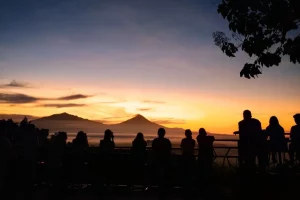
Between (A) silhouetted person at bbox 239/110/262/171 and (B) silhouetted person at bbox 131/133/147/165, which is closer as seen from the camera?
(A) silhouetted person at bbox 239/110/262/171

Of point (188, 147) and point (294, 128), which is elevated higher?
point (294, 128)

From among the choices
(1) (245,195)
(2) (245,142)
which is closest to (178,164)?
(2) (245,142)

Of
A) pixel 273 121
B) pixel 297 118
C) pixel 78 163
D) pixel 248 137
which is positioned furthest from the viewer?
pixel 273 121

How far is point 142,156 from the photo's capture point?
929 centimetres

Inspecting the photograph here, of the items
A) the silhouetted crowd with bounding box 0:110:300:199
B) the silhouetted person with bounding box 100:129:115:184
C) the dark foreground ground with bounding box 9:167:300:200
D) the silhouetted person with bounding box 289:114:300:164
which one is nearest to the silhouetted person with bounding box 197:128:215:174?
the silhouetted crowd with bounding box 0:110:300:199

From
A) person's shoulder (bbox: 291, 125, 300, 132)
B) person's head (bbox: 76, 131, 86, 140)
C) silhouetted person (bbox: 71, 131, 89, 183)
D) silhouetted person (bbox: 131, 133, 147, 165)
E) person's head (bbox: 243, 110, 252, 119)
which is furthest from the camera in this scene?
person's head (bbox: 76, 131, 86, 140)

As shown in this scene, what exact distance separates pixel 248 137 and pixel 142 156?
2870 mm

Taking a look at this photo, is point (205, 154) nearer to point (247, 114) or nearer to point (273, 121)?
point (247, 114)

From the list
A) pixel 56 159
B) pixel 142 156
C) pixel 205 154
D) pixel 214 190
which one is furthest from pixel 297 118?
pixel 56 159

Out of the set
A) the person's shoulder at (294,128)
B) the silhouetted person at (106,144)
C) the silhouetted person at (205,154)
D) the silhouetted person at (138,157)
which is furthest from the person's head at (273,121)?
the silhouetted person at (106,144)

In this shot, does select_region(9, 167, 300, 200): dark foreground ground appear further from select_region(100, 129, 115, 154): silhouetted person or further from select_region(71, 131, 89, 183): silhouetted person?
select_region(100, 129, 115, 154): silhouetted person

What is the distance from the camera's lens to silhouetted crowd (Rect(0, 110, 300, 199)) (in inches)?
344

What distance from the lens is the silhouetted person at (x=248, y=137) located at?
27.5ft

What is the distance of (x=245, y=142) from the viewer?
8.70m
